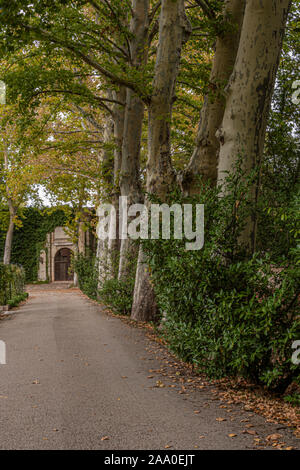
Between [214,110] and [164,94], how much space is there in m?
2.04

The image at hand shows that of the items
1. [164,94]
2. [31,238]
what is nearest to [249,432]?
[164,94]

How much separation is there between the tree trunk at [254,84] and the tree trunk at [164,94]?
13.3ft

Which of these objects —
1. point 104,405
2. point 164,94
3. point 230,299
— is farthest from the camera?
point 164,94

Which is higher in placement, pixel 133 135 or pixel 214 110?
pixel 133 135

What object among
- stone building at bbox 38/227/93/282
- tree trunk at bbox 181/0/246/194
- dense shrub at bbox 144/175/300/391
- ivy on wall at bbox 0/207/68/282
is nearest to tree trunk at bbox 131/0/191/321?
tree trunk at bbox 181/0/246/194

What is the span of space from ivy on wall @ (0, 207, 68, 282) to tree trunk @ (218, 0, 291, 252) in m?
33.6

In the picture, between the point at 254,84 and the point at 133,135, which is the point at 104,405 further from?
the point at 133,135

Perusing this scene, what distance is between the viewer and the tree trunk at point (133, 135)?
14.0m

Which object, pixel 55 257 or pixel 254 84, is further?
pixel 55 257

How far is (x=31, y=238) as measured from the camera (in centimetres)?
3972

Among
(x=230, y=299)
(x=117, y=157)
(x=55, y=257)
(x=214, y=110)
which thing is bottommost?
(x=55, y=257)

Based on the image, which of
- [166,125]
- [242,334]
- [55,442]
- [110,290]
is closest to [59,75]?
[166,125]

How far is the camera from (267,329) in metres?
4.67
